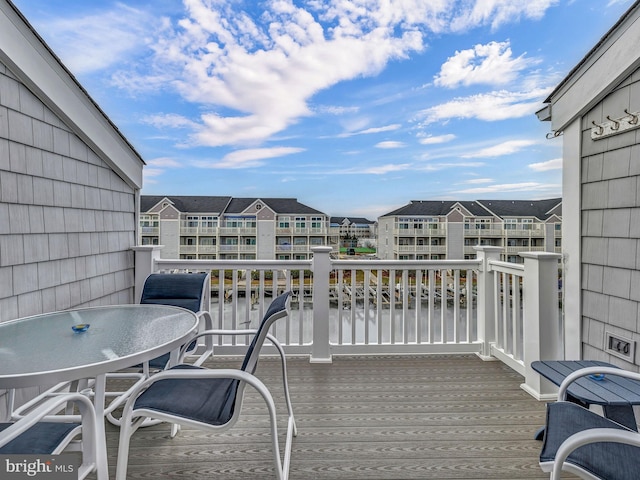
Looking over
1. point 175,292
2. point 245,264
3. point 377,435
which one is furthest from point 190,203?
point 377,435

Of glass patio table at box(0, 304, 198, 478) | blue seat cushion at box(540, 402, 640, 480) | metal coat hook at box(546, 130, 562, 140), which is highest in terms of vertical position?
metal coat hook at box(546, 130, 562, 140)

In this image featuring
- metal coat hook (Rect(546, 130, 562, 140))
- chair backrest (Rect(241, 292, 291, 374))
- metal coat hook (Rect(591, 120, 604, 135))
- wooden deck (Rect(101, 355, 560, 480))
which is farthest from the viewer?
metal coat hook (Rect(546, 130, 562, 140))

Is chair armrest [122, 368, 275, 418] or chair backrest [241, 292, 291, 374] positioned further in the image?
chair backrest [241, 292, 291, 374]

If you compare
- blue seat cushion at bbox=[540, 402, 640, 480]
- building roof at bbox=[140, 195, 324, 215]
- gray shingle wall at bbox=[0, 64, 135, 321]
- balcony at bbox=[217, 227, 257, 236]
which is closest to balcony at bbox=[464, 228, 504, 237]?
building roof at bbox=[140, 195, 324, 215]

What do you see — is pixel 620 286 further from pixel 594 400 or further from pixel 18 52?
pixel 18 52

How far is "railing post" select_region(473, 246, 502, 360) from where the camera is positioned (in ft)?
10.8

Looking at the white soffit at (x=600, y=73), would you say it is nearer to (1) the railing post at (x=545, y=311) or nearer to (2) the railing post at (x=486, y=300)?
(1) the railing post at (x=545, y=311)

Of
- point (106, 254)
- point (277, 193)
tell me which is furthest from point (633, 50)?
point (106, 254)

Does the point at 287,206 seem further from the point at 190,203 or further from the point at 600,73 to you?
the point at 600,73

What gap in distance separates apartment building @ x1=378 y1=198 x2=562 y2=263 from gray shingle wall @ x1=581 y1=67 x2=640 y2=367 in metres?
0.68

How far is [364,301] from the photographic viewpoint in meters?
3.37

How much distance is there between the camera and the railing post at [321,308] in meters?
3.21

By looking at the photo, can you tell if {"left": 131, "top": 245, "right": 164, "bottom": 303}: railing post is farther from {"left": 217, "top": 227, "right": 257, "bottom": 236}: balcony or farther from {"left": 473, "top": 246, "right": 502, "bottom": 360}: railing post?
{"left": 473, "top": 246, "right": 502, "bottom": 360}: railing post

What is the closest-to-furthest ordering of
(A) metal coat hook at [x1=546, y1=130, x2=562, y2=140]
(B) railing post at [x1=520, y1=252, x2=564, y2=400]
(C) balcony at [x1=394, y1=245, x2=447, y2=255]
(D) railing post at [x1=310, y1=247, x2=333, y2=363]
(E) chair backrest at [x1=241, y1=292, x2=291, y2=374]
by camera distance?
(E) chair backrest at [x1=241, y1=292, x2=291, y2=374]
(B) railing post at [x1=520, y1=252, x2=564, y2=400]
(A) metal coat hook at [x1=546, y1=130, x2=562, y2=140]
(D) railing post at [x1=310, y1=247, x2=333, y2=363]
(C) balcony at [x1=394, y1=245, x2=447, y2=255]
